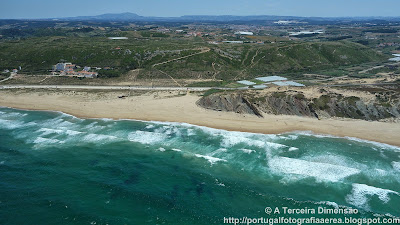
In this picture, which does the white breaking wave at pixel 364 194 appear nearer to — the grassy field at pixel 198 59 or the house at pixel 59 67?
the grassy field at pixel 198 59

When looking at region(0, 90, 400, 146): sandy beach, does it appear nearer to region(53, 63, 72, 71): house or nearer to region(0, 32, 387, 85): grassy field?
region(53, 63, 72, 71): house

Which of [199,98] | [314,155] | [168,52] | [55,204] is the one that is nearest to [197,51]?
[168,52]

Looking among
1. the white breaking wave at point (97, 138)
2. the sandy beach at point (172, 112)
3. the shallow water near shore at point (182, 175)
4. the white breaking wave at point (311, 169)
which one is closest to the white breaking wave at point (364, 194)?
the shallow water near shore at point (182, 175)

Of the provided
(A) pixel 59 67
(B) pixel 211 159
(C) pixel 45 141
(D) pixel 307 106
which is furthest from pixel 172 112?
(A) pixel 59 67

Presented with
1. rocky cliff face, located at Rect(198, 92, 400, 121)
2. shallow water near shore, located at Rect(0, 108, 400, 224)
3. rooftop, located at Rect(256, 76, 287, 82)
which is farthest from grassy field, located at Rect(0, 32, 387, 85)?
shallow water near shore, located at Rect(0, 108, 400, 224)

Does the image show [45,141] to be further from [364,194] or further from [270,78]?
[270,78]
